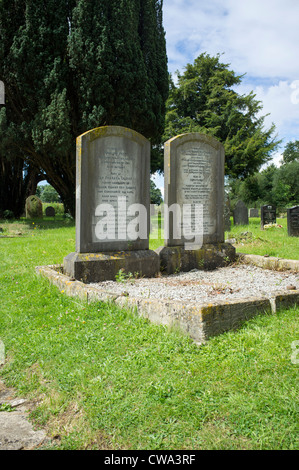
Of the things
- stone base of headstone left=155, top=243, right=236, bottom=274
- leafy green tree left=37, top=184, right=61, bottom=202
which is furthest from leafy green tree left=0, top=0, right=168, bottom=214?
leafy green tree left=37, top=184, right=61, bottom=202

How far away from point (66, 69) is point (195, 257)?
1144 cm

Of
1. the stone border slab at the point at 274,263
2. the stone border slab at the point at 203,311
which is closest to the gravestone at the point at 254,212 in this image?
the stone border slab at the point at 274,263

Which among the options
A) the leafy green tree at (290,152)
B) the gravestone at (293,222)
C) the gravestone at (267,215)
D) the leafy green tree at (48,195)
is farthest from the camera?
the leafy green tree at (48,195)

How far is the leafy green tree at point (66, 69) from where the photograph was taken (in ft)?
44.2

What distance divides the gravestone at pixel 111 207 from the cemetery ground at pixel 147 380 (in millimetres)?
1328

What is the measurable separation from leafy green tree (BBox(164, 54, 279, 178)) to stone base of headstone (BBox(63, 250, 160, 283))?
52.5 ft

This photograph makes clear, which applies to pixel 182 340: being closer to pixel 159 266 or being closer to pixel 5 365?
pixel 5 365

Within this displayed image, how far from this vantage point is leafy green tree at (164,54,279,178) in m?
20.4

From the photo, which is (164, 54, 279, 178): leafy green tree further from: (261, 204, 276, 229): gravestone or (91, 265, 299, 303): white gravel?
(91, 265, 299, 303): white gravel

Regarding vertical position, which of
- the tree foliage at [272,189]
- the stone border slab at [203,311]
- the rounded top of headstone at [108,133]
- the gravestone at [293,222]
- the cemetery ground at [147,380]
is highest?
the tree foliage at [272,189]

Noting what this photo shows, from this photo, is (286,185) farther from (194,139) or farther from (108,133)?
(108,133)

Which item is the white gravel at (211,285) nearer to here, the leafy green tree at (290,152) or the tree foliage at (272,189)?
the tree foliage at (272,189)

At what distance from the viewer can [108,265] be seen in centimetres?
511
